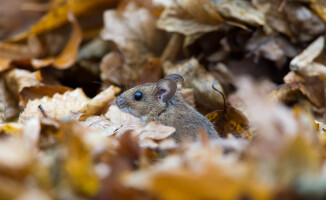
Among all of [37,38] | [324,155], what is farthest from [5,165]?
[37,38]

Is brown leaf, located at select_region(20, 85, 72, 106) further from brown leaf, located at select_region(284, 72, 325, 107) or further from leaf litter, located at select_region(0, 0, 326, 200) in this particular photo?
brown leaf, located at select_region(284, 72, 325, 107)

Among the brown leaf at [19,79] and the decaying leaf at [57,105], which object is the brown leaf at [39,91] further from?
the decaying leaf at [57,105]

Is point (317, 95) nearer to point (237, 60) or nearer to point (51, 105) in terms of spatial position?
point (237, 60)

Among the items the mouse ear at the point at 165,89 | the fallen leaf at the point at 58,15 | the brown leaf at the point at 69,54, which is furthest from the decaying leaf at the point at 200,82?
the fallen leaf at the point at 58,15

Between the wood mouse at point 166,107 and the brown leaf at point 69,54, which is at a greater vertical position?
the brown leaf at point 69,54

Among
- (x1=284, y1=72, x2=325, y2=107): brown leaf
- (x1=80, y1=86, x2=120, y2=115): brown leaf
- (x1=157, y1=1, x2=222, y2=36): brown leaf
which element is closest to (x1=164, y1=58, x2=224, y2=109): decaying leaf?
(x1=157, y1=1, x2=222, y2=36): brown leaf

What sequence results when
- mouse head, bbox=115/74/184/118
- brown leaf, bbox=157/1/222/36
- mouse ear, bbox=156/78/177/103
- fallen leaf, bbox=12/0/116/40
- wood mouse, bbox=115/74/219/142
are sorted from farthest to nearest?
fallen leaf, bbox=12/0/116/40
brown leaf, bbox=157/1/222/36
mouse head, bbox=115/74/184/118
mouse ear, bbox=156/78/177/103
wood mouse, bbox=115/74/219/142

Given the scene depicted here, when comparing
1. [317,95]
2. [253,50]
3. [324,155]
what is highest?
[253,50]
